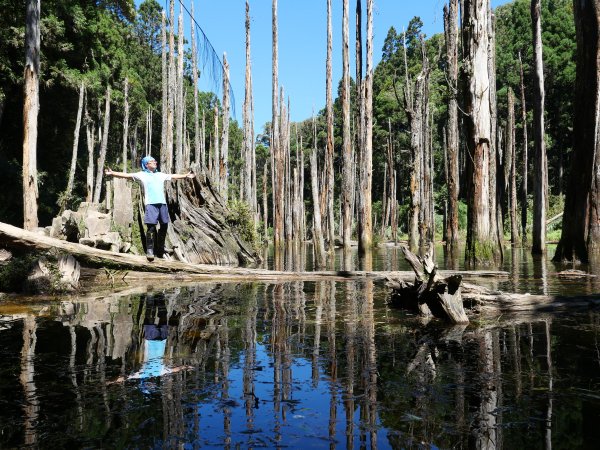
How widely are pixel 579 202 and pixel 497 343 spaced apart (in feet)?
27.6

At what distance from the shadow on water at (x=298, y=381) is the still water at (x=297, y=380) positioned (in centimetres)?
1

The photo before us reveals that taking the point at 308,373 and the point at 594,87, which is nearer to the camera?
the point at 308,373

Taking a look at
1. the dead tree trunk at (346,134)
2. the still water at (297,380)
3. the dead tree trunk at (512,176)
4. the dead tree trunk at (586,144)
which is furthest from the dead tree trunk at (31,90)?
the dead tree trunk at (512,176)

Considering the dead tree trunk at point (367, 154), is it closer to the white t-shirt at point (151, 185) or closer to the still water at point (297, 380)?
the white t-shirt at point (151, 185)

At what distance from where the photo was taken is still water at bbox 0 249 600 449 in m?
2.39

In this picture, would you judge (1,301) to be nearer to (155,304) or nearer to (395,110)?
(155,304)

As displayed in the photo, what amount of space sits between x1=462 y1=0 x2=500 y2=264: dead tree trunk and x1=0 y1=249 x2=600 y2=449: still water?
5911 mm

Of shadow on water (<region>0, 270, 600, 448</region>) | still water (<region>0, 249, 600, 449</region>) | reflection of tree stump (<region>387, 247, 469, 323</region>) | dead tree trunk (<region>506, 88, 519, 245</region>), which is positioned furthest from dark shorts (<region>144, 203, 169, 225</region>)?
dead tree trunk (<region>506, 88, 519, 245</region>)

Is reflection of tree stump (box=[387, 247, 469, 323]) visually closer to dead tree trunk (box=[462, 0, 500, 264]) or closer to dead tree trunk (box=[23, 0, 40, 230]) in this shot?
dead tree trunk (box=[462, 0, 500, 264])

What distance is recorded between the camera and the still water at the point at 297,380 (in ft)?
7.83

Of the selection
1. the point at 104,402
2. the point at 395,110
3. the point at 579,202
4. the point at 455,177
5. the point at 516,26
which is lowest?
the point at 104,402

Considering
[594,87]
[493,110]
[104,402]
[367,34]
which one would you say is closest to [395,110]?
[493,110]

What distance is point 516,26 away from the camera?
47.7 meters

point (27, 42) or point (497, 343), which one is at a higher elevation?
point (27, 42)
